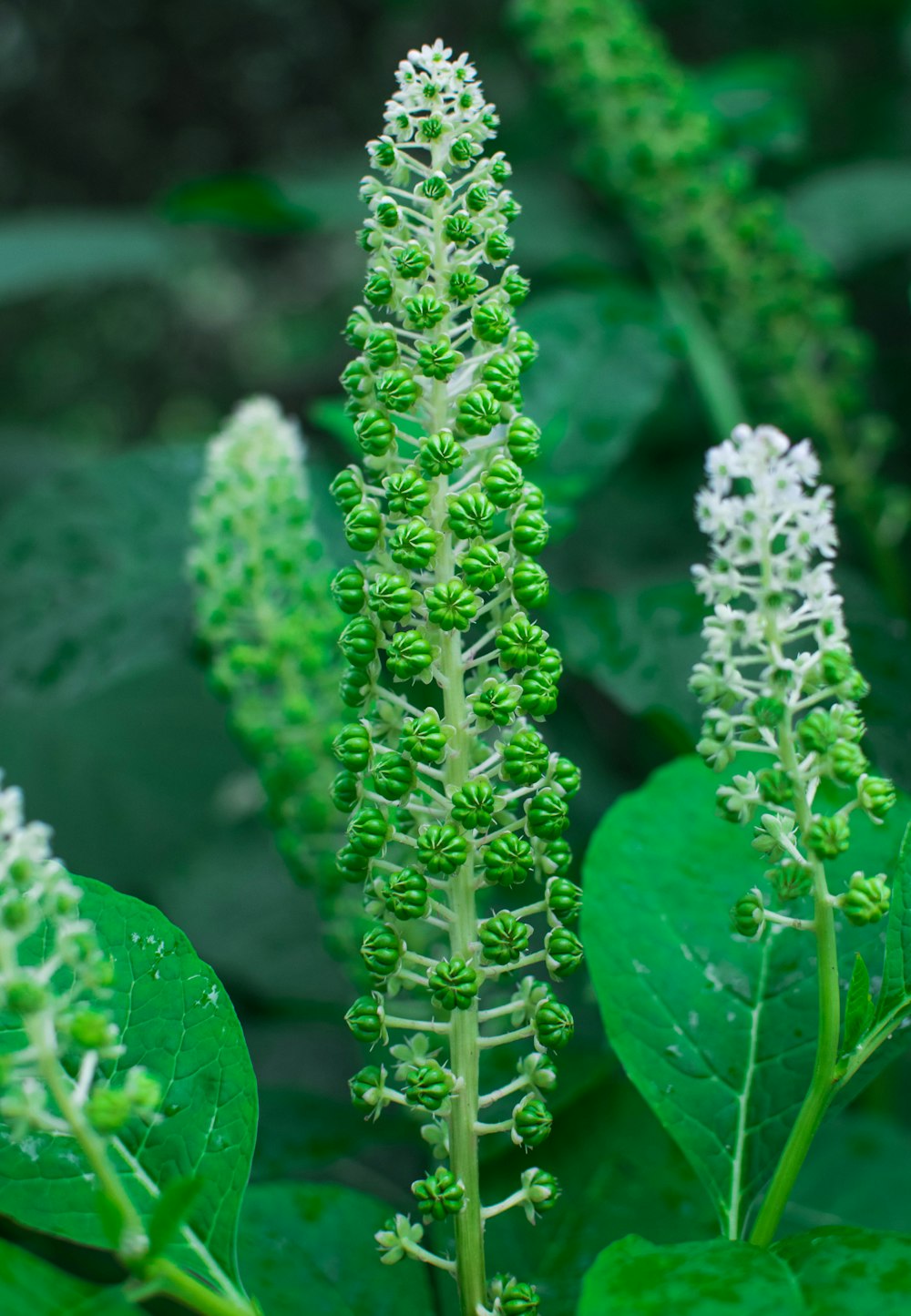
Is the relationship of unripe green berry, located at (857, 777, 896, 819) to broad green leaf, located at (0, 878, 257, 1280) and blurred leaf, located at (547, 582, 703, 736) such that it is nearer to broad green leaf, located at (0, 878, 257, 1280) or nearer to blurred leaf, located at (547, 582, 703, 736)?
broad green leaf, located at (0, 878, 257, 1280)

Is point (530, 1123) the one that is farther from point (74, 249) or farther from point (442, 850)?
point (74, 249)

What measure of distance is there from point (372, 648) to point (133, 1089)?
0.35m

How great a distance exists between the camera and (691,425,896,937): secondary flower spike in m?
0.87

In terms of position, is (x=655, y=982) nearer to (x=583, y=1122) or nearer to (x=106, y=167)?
(x=583, y=1122)

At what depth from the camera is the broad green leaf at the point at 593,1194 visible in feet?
4.06

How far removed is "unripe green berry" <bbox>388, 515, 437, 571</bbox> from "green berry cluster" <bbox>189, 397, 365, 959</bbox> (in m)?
0.58

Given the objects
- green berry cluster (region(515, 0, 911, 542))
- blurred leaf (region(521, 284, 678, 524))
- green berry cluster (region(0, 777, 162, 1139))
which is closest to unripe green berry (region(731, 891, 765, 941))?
green berry cluster (region(0, 777, 162, 1139))

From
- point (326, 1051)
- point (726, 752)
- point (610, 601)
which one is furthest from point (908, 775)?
point (326, 1051)

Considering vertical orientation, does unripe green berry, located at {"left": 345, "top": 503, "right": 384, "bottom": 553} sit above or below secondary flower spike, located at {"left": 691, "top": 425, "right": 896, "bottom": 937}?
above

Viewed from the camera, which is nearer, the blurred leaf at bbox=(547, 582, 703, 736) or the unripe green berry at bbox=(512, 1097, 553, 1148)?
the unripe green berry at bbox=(512, 1097, 553, 1148)

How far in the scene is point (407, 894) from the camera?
2.95ft

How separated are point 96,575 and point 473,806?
4.28 ft

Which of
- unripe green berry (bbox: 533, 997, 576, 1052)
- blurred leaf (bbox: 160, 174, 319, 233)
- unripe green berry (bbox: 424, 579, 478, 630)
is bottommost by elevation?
unripe green berry (bbox: 533, 997, 576, 1052)

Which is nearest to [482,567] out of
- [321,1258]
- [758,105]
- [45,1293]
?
[45,1293]
